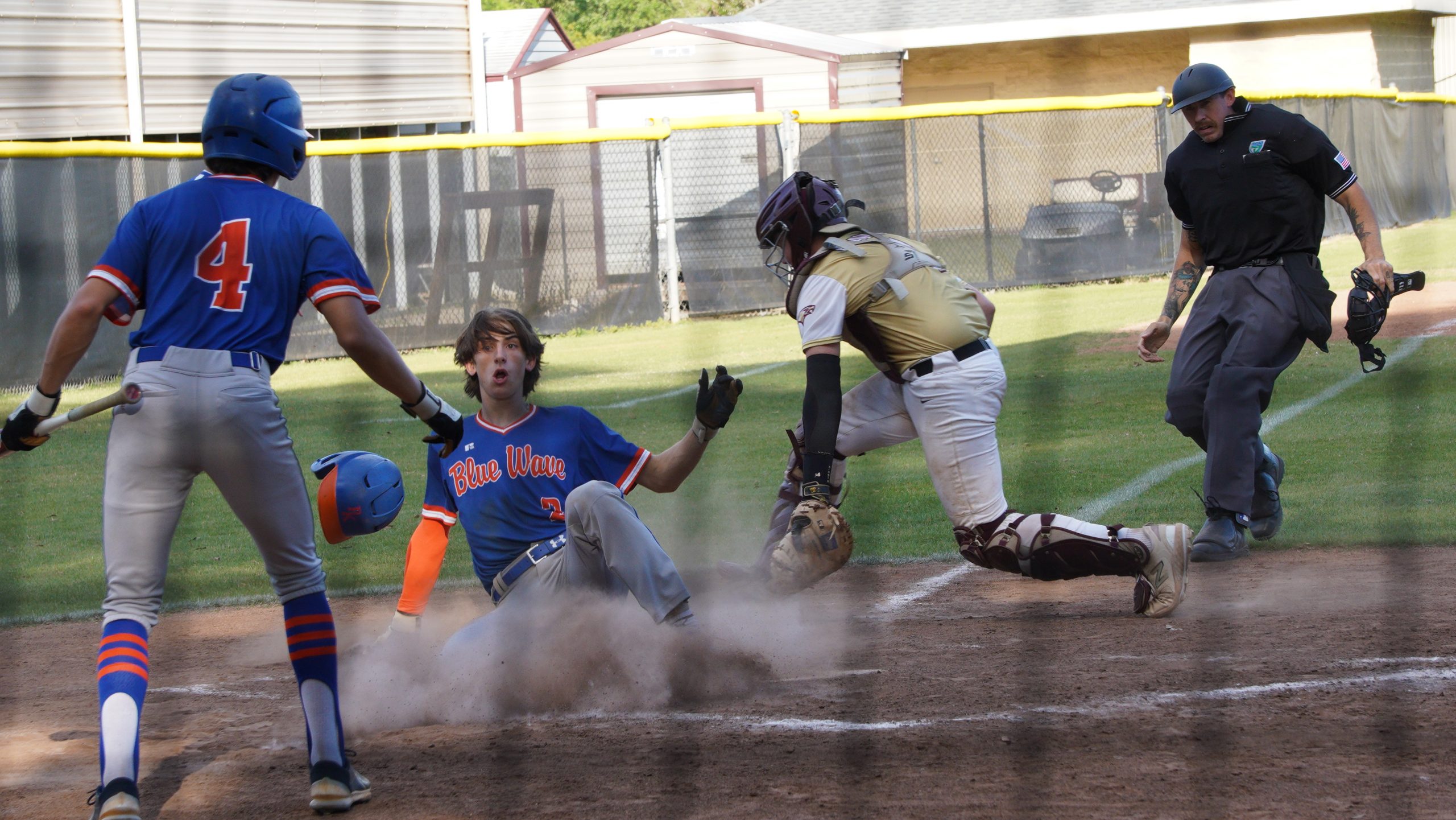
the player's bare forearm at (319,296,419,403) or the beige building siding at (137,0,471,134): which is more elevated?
the beige building siding at (137,0,471,134)

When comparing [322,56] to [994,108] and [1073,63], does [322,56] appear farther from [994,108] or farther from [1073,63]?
[1073,63]

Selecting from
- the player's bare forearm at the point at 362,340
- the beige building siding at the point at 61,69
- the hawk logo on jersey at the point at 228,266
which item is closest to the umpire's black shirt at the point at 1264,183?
the player's bare forearm at the point at 362,340

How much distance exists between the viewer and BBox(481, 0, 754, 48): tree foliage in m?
41.5

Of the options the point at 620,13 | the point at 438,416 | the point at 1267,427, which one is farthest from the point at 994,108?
the point at 620,13

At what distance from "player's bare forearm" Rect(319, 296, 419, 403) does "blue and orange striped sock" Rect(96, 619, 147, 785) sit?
30.9 inches

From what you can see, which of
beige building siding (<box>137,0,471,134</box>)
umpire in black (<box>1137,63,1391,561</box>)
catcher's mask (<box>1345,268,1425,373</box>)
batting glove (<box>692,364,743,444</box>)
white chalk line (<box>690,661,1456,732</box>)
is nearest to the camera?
white chalk line (<box>690,661,1456,732</box>)

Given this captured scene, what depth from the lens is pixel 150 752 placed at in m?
3.80

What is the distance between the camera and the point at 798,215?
177 inches

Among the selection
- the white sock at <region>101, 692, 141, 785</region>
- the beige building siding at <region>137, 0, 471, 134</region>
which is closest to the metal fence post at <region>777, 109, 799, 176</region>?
the beige building siding at <region>137, 0, 471, 134</region>

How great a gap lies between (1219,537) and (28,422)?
423 cm

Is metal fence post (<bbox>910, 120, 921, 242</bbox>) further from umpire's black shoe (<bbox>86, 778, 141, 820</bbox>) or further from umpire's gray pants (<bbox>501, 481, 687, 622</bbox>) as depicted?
umpire's black shoe (<bbox>86, 778, 141, 820</bbox>)

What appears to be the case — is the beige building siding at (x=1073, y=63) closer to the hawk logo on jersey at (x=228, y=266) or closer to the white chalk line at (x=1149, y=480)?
the white chalk line at (x=1149, y=480)

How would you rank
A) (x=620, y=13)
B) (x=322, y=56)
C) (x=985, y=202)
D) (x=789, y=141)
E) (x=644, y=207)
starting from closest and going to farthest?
(x=644, y=207), (x=789, y=141), (x=322, y=56), (x=985, y=202), (x=620, y=13)

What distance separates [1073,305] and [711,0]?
28864 mm
